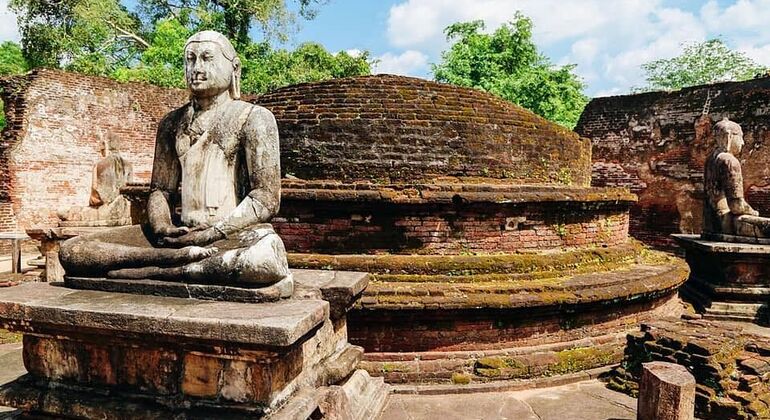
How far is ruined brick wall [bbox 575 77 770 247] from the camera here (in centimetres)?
1126

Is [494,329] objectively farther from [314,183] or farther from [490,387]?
[314,183]

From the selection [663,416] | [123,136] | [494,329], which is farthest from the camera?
[123,136]

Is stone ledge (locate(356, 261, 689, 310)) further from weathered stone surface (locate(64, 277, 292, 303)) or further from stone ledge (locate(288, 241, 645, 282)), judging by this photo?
weathered stone surface (locate(64, 277, 292, 303))

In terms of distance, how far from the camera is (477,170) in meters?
5.79

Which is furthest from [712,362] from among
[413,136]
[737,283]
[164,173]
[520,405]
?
[164,173]

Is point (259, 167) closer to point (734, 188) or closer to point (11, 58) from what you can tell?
point (734, 188)

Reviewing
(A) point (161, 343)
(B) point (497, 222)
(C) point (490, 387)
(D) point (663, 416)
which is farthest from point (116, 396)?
(B) point (497, 222)

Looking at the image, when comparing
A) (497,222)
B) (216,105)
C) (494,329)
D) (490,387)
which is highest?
(216,105)

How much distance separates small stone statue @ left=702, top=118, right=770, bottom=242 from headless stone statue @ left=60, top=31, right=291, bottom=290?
6.89 m

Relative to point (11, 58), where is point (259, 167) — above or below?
below

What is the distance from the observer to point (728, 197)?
24.4 ft

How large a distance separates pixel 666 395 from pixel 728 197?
512 cm

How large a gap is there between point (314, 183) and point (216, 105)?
2.46m

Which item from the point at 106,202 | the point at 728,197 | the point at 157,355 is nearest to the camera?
the point at 157,355
